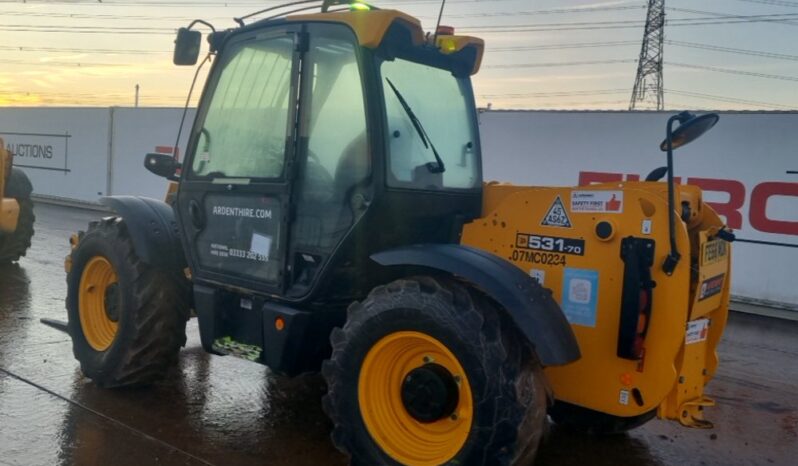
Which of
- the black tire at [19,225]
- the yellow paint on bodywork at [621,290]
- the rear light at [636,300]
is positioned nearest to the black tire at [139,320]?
the yellow paint on bodywork at [621,290]

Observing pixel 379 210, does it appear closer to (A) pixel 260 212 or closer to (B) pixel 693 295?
(A) pixel 260 212

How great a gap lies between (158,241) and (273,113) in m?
1.24

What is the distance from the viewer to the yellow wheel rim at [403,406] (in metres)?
3.67

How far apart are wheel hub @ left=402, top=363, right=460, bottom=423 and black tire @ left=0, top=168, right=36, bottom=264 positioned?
7.92 metres

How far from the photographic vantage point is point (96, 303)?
557 cm

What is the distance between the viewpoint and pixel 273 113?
450 centimetres

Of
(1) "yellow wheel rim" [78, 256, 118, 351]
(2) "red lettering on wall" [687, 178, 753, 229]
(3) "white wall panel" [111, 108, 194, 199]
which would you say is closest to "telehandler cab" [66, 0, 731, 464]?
(1) "yellow wheel rim" [78, 256, 118, 351]

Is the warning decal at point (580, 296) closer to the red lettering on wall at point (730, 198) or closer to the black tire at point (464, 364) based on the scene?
the black tire at point (464, 364)

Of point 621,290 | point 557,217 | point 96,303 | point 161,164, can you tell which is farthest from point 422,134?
point 96,303

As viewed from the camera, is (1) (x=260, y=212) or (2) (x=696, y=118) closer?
(2) (x=696, y=118)

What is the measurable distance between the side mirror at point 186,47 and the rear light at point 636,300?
2929mm

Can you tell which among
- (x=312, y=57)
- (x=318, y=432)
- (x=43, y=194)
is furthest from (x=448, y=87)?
(x=43, y=194)

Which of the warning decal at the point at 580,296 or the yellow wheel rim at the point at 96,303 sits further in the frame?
the yellow wheel rim at the point at 96,303

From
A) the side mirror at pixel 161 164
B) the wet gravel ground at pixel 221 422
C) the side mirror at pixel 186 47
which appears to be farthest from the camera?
the side mirror at pixel 161 164
